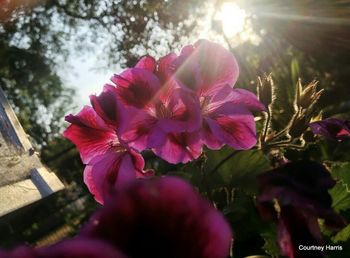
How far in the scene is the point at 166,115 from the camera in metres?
0.60

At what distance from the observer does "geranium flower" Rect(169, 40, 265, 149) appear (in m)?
0.56

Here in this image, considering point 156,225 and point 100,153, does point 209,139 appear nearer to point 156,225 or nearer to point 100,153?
point 100,153

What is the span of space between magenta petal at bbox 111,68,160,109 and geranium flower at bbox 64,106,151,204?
0.15 ft

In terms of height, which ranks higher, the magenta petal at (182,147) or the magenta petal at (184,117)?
the magenta petal at (184,117)

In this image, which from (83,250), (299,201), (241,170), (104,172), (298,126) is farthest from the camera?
(241,170)

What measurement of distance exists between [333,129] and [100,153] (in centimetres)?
27

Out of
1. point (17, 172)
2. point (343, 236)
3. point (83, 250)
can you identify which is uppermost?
point (83, 250)

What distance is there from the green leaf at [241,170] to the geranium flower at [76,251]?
0.60 meters

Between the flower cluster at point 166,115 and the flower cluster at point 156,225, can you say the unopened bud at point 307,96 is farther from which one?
the flower cluster at point 156,225

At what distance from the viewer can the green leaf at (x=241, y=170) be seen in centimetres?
84

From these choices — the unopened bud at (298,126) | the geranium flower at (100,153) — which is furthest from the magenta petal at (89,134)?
the unopened bud at (298,126)

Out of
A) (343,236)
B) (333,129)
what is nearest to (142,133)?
(333,129)

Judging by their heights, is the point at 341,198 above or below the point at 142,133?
below

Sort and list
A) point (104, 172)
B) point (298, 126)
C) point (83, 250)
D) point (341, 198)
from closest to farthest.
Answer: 1. point (83, 250)
2. point (104, 172)
3. point (298, 126)
4. point (341, 198)
